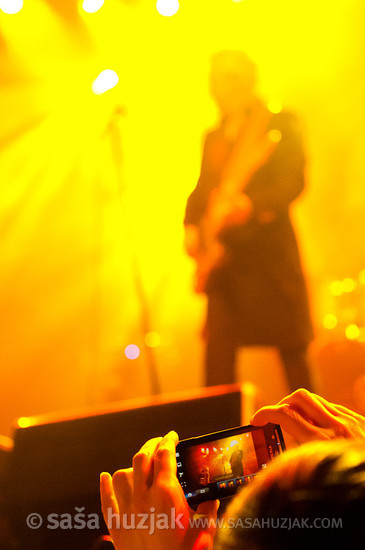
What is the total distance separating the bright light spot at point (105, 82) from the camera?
2770 millimetres

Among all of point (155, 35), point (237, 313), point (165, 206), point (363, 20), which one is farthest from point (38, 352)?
point (363, 20)

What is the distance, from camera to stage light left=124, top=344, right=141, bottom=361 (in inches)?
111

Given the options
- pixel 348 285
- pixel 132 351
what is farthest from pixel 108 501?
pixel 132 351

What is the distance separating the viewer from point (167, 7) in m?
2.76

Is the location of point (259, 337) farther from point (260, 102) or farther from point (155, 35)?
point (155, 35)

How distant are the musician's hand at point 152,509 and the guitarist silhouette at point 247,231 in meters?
1.32

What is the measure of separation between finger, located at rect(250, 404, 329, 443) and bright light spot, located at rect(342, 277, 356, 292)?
199 centimetres

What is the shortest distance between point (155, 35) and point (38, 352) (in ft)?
5.83

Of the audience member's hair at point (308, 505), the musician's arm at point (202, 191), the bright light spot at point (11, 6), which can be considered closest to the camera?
the audience member's hair at point (308, 505)

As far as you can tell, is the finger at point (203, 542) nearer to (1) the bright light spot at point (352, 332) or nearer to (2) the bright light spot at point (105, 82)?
(1) the bright light spot at point (352, 332)

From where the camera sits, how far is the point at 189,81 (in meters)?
2.99

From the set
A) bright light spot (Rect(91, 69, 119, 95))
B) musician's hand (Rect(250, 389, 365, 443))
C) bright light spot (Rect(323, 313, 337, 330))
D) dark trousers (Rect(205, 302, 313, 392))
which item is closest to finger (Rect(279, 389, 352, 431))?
musician's hand (Rect(250, 389, 365, 443))

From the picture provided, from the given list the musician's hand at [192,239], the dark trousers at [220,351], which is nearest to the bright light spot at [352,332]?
the dark trousers at [220,351]

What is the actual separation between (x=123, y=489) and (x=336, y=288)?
2.15 metres
